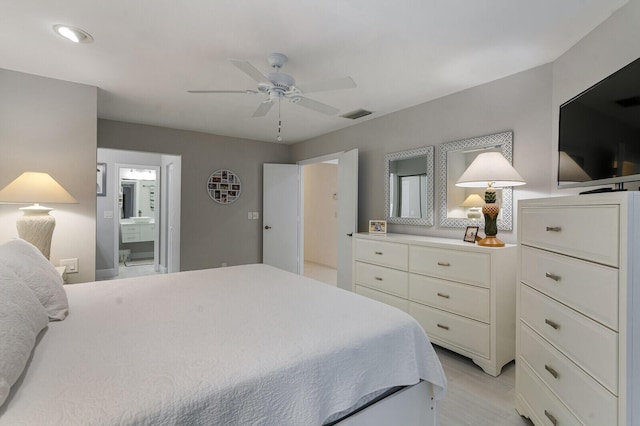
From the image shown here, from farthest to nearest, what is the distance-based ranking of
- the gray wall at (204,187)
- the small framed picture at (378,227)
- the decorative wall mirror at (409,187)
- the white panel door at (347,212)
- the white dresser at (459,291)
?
the gray wall at (204,187), the white panel door at (347,212), the small framed picture at (378,227), the decorative wall mirror at (409,187), the white dresser at (459,291)

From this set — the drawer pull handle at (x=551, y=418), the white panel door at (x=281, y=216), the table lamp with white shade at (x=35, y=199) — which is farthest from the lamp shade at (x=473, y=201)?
the table lamp with white shade at (x=35, y=199)

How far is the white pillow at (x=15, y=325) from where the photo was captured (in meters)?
0.84

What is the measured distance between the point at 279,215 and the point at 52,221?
3.19 metres

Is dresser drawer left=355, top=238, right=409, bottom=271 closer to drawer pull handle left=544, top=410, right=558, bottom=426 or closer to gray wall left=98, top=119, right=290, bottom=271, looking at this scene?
drawer pull handle left=544, top=410, right=558, bottom=426

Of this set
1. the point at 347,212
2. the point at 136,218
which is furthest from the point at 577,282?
the point at 136,218

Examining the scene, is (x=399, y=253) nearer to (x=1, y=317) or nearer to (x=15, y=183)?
(x=1, y=317)

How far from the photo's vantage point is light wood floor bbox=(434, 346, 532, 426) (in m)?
1.84

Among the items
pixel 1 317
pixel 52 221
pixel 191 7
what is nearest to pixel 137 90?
pixel 52 221

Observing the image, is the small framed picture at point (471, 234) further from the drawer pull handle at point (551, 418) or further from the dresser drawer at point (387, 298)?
the drawer pull handle at point (551, 418)

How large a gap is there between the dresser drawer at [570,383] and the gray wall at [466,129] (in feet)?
3.89

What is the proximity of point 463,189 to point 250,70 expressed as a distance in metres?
2.21

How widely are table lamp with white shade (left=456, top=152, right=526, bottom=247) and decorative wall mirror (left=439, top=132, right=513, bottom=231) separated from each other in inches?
6.5

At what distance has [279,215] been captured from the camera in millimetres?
5297

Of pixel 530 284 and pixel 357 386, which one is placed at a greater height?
pixel 530 284
